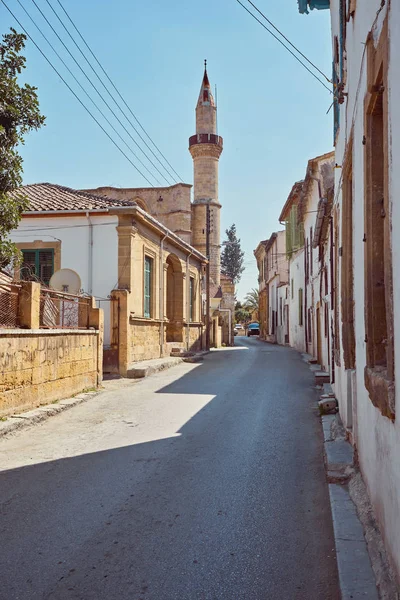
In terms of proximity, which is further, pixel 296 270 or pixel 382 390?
pixel 296 270

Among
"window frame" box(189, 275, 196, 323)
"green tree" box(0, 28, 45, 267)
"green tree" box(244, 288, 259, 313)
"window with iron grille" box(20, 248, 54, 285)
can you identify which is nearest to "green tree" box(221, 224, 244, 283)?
"green tree" box(244, 288, 259, 313)

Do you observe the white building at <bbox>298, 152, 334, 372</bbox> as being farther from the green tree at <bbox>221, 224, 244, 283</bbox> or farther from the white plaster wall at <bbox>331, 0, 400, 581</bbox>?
the green tree at <bbox>221, 224, 244, 283</bbox>

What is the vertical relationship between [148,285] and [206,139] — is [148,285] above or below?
below

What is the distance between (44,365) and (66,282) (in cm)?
492

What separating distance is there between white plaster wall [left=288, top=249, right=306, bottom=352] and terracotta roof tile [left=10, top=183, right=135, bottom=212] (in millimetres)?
11165

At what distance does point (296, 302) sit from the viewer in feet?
99.6

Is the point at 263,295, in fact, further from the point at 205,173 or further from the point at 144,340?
the point at 144,340

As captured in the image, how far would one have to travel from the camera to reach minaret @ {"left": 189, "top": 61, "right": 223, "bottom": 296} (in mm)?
38875

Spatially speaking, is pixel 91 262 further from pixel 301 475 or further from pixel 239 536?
pixel 239 536

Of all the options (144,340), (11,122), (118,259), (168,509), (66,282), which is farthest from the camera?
(144,340)

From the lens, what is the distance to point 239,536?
4.29 metres

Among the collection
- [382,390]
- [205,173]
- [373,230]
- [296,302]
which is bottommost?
[382,390]

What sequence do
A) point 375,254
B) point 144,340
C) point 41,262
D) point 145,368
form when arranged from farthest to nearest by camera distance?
1. point 144,340
2. point 41,262
3. point 145,368
4. point 375,254

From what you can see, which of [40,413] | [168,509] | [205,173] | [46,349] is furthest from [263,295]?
[168,509]
